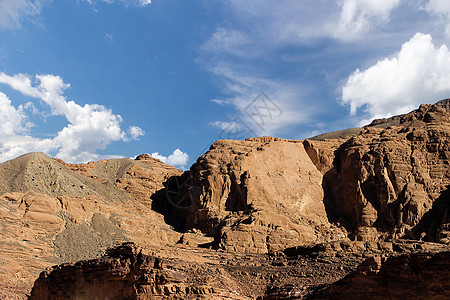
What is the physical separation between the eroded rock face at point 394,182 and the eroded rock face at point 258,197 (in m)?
2.60

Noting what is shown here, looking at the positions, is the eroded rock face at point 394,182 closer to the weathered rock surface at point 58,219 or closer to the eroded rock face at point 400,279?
the weathered rock surface at point 58,219

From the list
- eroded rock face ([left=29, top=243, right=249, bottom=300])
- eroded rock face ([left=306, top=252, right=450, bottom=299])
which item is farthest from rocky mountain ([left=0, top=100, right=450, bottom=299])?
eroded rock face ([left=306, top=252, right=450, bottom=299])

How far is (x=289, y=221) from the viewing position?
53375 millimetres

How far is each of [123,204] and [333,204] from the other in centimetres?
2440

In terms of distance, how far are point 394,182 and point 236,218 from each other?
55.9 feet

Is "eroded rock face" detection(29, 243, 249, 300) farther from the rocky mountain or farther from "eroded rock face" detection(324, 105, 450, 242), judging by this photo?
"eroded rock face" detection(324, 105, 450, 242)

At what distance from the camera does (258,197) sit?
57844 mm

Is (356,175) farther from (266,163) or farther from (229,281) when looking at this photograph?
(229,281)

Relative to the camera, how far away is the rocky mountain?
34.4 meters

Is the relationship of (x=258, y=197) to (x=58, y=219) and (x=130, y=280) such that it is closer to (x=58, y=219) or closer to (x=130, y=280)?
(x=58, y=219)

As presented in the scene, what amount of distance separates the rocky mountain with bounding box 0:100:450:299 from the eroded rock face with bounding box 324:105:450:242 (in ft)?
0.44

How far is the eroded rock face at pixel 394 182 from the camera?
53.2 meters

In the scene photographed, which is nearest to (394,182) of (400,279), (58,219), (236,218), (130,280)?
(236,218)

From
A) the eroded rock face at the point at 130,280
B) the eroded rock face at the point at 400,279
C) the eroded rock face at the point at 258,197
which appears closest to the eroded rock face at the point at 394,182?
the eroded rock face at the point at 258,197
